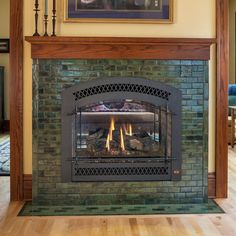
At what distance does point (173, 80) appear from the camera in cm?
311

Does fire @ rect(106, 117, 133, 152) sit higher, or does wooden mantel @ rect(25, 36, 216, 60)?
wooden mantel @ rect(25, 36, 216, 60)

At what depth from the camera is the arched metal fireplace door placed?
10.0 feet

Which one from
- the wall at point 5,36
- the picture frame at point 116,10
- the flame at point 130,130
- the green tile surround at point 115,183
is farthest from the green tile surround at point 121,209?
the wall at point 5,36

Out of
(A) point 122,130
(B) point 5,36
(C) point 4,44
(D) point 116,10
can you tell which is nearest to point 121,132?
(A) point 122,130

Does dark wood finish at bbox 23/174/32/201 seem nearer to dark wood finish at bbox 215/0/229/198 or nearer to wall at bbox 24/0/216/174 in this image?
wall at bbox 24/0/216/174

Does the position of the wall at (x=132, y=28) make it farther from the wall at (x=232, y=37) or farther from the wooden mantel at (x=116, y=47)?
the wall at (x=232, y=37)

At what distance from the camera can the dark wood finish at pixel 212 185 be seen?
328 centimetres

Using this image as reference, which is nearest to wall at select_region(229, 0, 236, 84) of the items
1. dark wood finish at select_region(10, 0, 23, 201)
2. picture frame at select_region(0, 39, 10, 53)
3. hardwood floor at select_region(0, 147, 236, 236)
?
picture frame at select_region(0, 39, 10, 53)

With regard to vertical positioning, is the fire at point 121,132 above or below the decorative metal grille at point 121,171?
above

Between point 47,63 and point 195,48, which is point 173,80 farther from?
point 47,63

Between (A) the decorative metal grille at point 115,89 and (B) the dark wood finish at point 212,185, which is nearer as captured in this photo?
(A) the decorative metal grille at point 115,89

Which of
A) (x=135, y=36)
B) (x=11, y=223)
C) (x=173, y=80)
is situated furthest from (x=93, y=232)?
(x=135, y=36)

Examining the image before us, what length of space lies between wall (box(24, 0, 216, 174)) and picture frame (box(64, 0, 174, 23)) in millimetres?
40

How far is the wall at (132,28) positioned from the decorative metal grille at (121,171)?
0.43m
